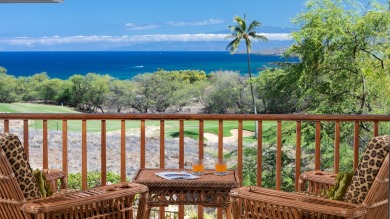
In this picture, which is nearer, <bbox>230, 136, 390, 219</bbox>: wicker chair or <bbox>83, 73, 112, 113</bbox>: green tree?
<bbox>230, 136, 390, 219</bbox>: wicker chair

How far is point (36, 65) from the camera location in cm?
2128

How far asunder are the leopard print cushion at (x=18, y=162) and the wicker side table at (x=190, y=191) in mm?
712

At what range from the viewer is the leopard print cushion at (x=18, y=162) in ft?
9.20

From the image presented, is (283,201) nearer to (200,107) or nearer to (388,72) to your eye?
(388,72)

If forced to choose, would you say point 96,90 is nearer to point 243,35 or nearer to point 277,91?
point 243,35

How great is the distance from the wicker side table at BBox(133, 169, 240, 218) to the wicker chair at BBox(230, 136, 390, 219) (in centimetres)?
20

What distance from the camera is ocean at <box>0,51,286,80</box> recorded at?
806 inches

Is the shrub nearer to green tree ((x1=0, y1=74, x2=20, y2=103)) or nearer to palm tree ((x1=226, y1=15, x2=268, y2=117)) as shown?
palm tree ((x1=226, y1=15, x2=268, y2=117))

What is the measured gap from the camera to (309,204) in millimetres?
2836

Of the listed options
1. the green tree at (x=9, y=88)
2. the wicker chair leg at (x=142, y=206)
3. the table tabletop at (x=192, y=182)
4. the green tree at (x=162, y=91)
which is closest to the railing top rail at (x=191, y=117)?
the table tabletop at (x=192, y=182)

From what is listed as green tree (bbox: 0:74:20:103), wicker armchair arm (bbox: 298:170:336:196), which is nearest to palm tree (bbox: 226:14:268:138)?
green tree (bbox: 0:74:20:103)

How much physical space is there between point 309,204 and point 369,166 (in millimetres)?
317

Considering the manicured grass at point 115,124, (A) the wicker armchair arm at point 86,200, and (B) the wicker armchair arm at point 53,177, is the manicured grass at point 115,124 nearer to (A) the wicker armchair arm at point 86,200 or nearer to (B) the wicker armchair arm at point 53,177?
(B) the wicker armchair arm at point 53,177

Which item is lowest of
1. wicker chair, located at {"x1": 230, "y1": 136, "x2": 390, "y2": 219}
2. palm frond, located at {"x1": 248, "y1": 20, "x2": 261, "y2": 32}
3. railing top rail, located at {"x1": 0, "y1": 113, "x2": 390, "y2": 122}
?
wicker chair, located at {"x1": 230, "y1": 136, "x2": 390, "y2": 219}
